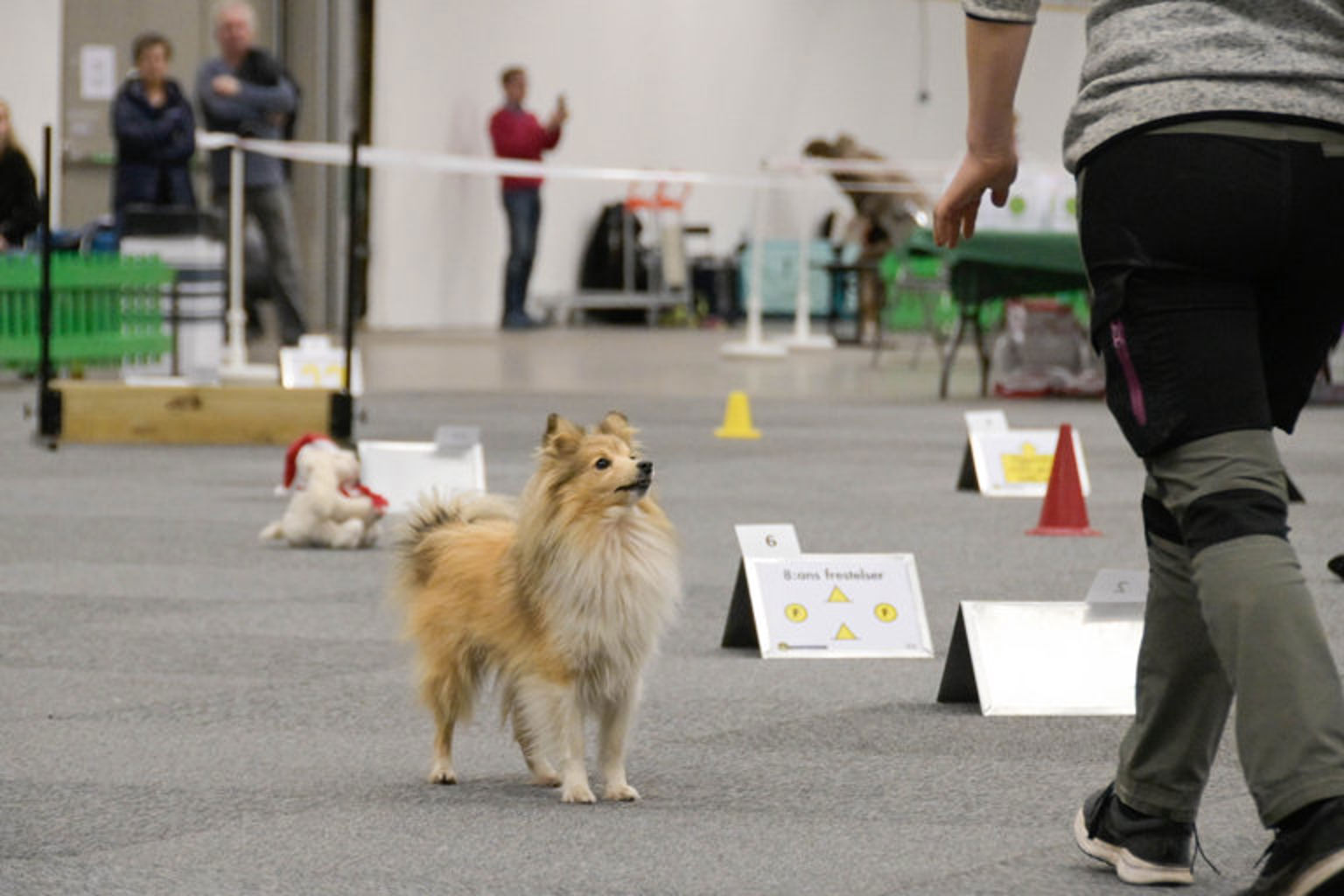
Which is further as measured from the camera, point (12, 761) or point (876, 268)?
point (876, 268)

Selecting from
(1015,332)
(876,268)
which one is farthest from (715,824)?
(876,268)

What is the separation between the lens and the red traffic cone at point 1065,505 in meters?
7.05

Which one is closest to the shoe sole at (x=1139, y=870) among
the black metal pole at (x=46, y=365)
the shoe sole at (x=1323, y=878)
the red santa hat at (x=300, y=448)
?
the shoe sole at (x=1323, y=878)

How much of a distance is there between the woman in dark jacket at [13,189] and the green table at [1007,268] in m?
4.94

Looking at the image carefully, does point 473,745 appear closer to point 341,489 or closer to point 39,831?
point 39,831

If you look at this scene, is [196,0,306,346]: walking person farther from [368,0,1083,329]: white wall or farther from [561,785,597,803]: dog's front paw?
[561,785,597,803]: dog's front paw

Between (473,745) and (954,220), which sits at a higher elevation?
(954,220)

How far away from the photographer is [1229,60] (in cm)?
255

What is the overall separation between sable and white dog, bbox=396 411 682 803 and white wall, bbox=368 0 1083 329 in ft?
56.1

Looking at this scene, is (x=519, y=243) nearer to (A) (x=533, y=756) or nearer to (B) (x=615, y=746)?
(A) (x=533, y=756)

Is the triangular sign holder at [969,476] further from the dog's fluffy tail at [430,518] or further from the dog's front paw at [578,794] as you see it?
the dog's front paw at [578,794]

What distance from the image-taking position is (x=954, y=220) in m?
2.96

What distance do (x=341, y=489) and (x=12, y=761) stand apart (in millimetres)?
3018

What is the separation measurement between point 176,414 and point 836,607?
214 inches
